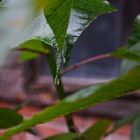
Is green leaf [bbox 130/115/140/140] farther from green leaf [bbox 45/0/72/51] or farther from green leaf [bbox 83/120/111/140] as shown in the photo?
green leaf [bbox 45/0/72/51]

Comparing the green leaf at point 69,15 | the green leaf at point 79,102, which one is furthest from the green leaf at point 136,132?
the green leaf at point 69,15

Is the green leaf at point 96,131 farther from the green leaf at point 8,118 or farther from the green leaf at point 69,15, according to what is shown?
the green leaf at point 69,15

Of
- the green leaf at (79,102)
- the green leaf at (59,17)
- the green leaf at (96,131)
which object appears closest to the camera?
the green leaf at (59,17)

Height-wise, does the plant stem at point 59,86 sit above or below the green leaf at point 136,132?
above

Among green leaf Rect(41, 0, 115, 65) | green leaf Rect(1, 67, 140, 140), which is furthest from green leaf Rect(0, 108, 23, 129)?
green leaf Rect(41, 0, 115, 65)

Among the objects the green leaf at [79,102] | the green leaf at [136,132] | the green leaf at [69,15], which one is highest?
the green leaf at [69,15]

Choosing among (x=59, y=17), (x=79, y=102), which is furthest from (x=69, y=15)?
(x=79, y=102)
